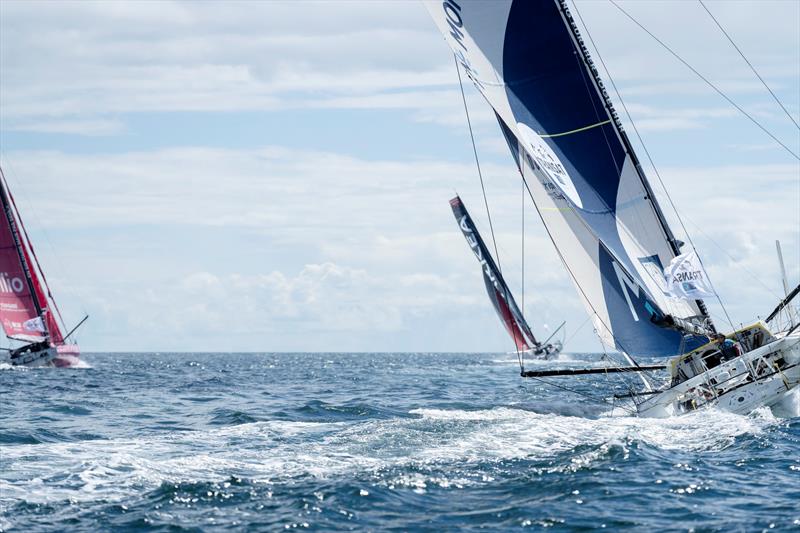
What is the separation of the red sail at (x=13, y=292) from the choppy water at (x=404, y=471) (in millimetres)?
40745

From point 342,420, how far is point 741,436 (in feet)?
35.6

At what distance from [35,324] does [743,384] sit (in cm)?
5647

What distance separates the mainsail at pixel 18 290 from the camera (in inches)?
2581

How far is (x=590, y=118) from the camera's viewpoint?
77.5 feet

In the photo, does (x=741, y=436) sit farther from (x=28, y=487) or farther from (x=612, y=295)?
(x=28, y=487)

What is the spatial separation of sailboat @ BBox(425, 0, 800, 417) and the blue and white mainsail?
0.08 ft

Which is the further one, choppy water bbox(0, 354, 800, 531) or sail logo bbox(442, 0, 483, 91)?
sail logo bbox(442, 0, 483, 91)

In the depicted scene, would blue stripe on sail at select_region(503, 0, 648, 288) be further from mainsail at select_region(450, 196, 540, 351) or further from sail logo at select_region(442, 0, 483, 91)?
mainsail at select_region(450, 196, 540, 351)

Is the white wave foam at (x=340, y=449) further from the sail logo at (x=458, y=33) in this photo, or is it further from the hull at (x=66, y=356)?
the hull at (x=66, y=356)

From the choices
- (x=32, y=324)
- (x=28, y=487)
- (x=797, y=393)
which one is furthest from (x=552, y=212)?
(x=32, y=324)

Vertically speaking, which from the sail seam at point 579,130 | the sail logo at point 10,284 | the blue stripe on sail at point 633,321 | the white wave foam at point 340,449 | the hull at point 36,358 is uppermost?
the sail seam at point 579,130

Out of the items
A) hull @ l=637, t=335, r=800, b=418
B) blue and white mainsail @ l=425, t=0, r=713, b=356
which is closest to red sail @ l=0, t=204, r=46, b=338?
blue and white mainsail @ l=425, t=0, r=713, b=356

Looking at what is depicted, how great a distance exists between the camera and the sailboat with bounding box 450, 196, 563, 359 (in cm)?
6197

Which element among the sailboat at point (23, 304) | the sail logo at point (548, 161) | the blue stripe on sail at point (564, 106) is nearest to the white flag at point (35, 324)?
the sailboat at point (23, 304)
